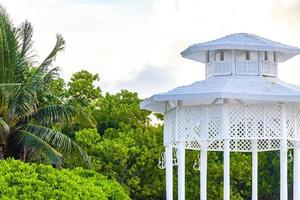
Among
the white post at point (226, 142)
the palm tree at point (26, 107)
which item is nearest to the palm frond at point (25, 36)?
the palm tree at point (26, 107)

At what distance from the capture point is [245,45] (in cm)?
2000

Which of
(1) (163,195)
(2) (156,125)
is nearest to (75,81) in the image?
(2) (156,125)

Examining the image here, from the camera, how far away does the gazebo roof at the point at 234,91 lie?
61.5 feet

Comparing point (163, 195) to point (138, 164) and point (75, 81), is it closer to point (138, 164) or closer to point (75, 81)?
point (138, 164)

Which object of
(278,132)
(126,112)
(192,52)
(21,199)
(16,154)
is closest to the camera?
(21,199)

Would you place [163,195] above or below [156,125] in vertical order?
below

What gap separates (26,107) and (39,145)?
41.9 inches

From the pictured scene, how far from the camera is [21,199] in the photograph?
15047mm

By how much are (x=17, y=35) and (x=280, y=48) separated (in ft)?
25.0

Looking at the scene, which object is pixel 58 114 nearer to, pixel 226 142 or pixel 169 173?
pixel 169 173

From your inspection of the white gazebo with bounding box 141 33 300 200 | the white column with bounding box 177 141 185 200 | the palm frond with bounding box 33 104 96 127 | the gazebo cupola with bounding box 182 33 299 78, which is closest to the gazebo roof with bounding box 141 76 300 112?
the white gazebo with bounding box 141 33 300 200

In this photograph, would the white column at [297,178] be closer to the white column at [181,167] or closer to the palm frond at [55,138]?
the white column at [181,167]

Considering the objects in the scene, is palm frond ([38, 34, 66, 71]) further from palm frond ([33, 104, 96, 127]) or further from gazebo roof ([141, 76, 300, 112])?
gazebo roof ([141, 76, 300, 112])

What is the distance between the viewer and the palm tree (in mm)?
22531
